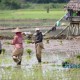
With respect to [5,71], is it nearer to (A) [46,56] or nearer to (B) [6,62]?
(B) [6,62]

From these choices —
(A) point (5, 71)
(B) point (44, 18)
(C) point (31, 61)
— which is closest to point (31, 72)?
(A) point (5, 71)

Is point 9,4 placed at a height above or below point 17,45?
below

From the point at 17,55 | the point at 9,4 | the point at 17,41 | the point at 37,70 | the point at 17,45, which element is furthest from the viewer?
Result: the point at 9,4

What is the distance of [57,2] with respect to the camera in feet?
295

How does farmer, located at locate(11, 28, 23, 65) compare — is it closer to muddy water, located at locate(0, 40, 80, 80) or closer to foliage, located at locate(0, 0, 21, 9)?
muddy water, located at locate(0, 40, 80, 80)

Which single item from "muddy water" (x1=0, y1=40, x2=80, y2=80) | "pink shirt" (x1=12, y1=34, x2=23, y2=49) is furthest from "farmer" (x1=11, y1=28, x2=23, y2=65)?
"muddy water" (x1=0, y1=40, x2=80, y2=80)

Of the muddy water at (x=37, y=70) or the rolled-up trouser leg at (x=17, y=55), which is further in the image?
the rolled-up trouser leg at (x=17, y=55)

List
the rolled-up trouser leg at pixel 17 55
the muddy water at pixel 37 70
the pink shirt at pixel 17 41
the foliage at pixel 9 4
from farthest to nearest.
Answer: the foliage at pixel 9 4, the rolled-up trouser leg at pixel 17 55, the pink shirt at pixel 17 41, the muddy water at pixel 37 70

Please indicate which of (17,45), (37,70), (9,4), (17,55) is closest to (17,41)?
(17,45)

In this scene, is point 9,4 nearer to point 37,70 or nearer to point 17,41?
point 17,41

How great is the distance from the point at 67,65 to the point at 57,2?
73361 millimetres

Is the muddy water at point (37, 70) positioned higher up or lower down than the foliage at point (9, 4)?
higher up

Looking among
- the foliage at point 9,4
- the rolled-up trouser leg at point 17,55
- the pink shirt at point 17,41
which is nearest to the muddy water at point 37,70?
the rolled-up trouser leg at point 17,55

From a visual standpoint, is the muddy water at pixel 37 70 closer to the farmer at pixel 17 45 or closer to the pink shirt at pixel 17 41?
the farmer at pixel 17 45
